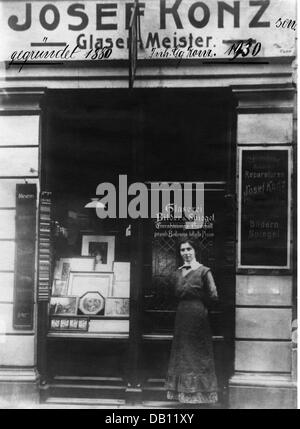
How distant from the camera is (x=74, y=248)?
8195 mm

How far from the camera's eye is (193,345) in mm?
7938

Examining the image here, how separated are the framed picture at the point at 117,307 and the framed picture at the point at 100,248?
1.43 feet

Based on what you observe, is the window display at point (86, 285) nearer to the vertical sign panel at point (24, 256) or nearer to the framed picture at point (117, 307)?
the framed picture at point (117, 307)

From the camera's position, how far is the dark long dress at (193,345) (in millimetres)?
7875

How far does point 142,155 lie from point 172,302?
1898 millimetres

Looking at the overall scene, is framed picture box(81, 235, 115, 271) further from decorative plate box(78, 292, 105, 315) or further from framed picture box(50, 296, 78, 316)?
framed picture box(50, 296, 78, 316)

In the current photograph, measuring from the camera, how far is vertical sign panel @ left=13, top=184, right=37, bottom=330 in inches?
313

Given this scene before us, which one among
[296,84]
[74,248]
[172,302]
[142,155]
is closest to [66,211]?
[74,248]

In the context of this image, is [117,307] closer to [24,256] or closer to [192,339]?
[192,339]

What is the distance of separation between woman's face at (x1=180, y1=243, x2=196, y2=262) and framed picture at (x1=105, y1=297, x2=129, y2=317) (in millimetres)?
913

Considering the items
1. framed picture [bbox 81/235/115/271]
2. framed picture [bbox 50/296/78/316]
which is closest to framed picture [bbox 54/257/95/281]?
framed picture [bbox 81/235/115/271]

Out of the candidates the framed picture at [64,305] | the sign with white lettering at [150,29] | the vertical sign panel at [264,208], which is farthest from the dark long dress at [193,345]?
the sign with white lettering at [150,29]

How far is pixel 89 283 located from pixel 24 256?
2.92 ft

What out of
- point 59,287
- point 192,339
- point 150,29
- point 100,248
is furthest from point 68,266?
point 150,29
